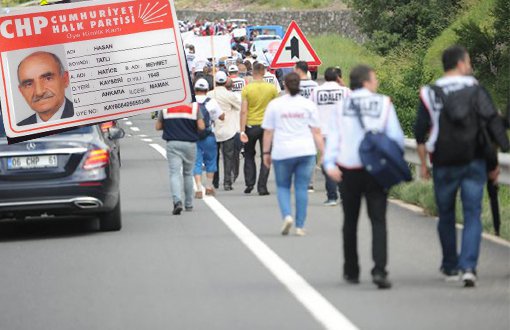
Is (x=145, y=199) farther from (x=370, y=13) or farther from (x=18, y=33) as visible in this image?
(x=370, y=13)

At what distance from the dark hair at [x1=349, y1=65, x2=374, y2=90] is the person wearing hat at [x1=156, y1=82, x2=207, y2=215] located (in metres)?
7.08

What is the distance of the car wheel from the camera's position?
56.2 feet

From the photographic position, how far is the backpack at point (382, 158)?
1170 cm

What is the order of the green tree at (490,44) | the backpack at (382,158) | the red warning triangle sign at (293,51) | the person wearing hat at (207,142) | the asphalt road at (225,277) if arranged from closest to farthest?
the asphalt road at (225,277)
the backpack at (382,158)
the person wearing hat at (207,142)
the red warning triangle sign at (293,51)
the green tree at (490,44)

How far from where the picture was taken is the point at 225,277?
507 inches

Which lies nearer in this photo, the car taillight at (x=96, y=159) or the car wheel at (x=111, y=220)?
the car taillight at (x=96, y=159)

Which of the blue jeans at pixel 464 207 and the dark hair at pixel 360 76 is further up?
the dark hair at pixel 360 76

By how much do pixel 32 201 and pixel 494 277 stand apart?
5.73m

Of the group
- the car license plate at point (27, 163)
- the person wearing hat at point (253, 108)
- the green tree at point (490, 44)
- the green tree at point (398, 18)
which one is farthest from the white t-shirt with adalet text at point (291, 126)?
the green tree at point (398, 18)

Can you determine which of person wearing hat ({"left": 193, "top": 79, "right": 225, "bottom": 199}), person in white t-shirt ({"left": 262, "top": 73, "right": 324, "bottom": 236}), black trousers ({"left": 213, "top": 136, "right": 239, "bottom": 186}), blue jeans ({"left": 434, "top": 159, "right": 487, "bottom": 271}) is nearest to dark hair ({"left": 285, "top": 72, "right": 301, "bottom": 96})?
person in white t-shirt ({"left": 262, "top": 73, "right": 324, "bottom": 236})

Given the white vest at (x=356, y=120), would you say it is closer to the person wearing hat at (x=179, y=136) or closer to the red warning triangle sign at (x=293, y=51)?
the person wearing hat at (x=179, y=136)

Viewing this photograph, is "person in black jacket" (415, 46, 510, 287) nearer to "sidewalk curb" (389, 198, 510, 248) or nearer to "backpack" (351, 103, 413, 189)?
"backpack" (351, 103, 413, 189)

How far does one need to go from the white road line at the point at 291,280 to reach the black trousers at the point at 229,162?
3.98 meters

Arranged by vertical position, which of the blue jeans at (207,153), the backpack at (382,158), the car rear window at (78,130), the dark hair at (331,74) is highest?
the backpack at (382,158)
